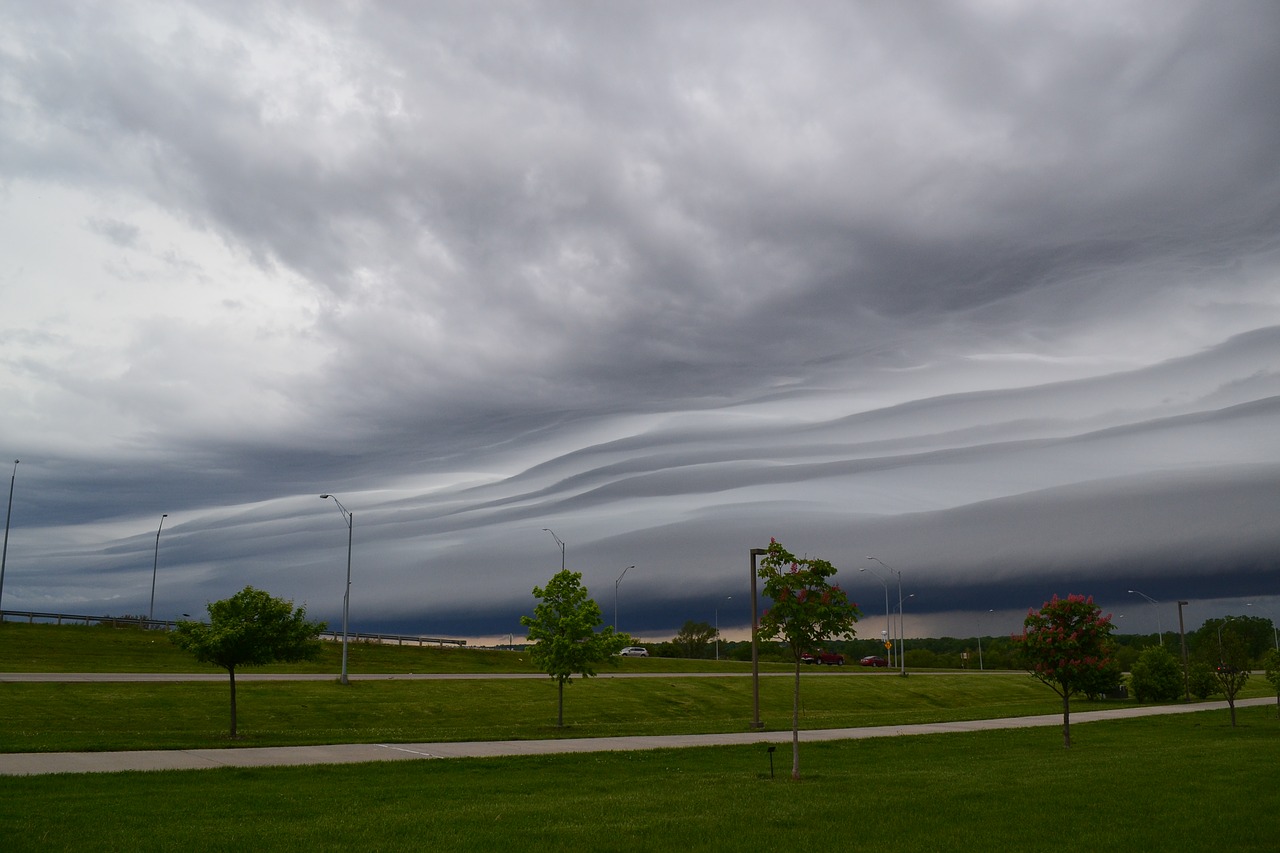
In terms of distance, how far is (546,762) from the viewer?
2375 cm

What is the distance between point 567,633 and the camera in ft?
129

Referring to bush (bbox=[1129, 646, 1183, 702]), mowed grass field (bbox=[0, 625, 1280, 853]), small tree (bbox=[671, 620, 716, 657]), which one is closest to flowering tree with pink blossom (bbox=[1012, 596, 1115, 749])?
mowed grass field (bbox=[0, 625, 1280, 853])

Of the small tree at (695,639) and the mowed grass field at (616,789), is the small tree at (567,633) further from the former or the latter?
the small tree at (695,639)

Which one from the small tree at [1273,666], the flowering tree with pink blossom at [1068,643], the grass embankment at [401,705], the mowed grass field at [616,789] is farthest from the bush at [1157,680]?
the flowering tree with pink blossom at [1068,643]

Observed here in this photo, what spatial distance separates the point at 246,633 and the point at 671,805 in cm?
1876

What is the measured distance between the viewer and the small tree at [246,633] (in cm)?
3048

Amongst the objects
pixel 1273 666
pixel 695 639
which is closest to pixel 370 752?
pixel 1273 666

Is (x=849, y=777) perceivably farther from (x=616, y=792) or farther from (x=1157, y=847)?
(x=1157, y=847)

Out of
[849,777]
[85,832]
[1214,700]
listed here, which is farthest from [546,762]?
[1214,700]

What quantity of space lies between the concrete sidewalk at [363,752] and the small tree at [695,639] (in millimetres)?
100046

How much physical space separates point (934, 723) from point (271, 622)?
83.7 ft

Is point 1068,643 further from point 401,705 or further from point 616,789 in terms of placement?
point 401,705

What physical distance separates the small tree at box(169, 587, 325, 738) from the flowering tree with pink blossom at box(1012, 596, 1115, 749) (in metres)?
22.9

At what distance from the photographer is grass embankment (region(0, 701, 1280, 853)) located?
1346 cm
